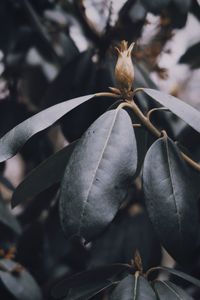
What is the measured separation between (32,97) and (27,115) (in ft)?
0.89

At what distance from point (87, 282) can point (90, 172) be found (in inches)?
10.8

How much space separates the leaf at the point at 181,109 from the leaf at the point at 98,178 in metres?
0.07

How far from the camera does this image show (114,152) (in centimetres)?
89

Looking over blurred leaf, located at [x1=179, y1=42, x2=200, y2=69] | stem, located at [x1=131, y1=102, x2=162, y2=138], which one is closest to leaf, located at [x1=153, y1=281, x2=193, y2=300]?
stem, located at [x1=131, y1=102, x2=162, y2=138]

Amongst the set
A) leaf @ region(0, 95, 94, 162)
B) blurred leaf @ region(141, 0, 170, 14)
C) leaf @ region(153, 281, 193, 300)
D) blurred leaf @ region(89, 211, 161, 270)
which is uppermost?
leaf @ region(0, 95, 94, 162)

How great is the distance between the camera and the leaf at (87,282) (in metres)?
1.02

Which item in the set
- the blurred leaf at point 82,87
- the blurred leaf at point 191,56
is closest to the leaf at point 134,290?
the blurred leaf at point 82,87

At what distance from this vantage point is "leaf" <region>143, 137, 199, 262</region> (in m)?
0.86

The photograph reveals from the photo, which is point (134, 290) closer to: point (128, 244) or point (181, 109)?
point (181, 109)

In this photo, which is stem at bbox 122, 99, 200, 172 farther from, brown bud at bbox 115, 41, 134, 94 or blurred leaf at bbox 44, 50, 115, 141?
blurred leaf at bbox 44, 50, 115, 141

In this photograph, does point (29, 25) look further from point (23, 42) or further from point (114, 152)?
point (114, 152)

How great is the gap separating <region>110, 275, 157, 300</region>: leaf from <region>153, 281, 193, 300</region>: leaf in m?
0.03

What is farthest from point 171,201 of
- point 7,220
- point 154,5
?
point 7,220

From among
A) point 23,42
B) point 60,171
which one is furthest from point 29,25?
point 60,171
